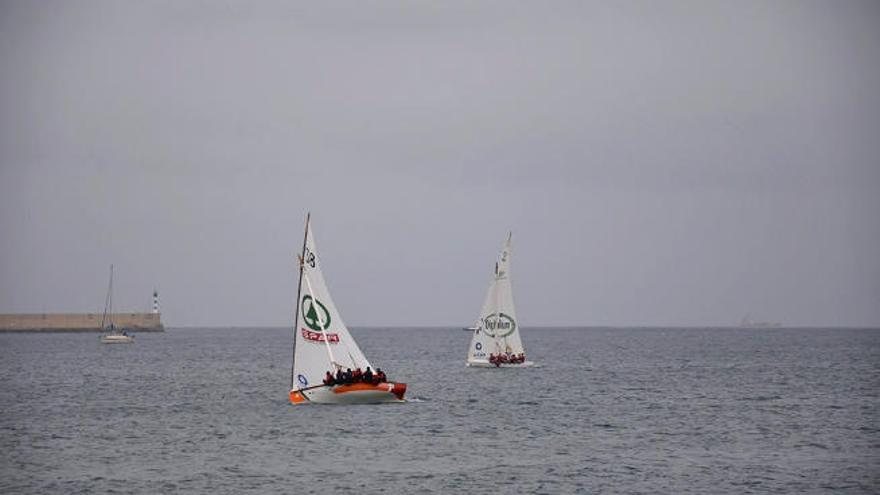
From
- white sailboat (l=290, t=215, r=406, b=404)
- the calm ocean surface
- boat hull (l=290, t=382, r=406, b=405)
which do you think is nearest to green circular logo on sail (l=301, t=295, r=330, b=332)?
white sailboat (l=290, t=215, r=406, b=404)

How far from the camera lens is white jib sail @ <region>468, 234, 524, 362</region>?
108 m

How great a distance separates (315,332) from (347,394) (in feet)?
14.1

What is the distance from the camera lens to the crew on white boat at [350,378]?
72812mm

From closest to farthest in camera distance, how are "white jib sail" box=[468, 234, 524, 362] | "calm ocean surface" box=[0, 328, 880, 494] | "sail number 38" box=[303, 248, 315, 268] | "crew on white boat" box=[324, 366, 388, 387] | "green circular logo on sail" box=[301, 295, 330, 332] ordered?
"calm ocean surface" box=[0, 328, 880, 494]
"sail number 38" box=[303, 248, 315, 268]
"green circular logo on sail" box=[301, 295, 330, 332]
"crew on white boat" box=[324, 366, 388, 387]
"white jib sail" box=[468, 234, 524, 362]

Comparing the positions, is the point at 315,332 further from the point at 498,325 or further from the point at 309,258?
the point at 498,325

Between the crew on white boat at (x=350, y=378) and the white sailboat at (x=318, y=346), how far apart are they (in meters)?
0.08

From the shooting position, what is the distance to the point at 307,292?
7269 cm

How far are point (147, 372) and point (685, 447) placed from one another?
280ft

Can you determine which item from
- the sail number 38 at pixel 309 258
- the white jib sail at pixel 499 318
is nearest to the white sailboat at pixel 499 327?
the white jib sail at pixel 499 318

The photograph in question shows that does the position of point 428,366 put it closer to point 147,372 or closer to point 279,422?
point 147,372

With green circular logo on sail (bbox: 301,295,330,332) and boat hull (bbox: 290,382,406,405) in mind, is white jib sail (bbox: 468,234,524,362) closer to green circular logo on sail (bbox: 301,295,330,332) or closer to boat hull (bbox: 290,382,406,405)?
boat hull (bbox: 290,382,406,405)

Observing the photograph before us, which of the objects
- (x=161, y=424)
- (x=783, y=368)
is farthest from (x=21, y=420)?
(x=783, y=368)

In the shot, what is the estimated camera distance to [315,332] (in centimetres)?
7262

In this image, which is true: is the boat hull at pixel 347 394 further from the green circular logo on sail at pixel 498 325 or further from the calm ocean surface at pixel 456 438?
the green circular logo on sail at pixel 498 325
